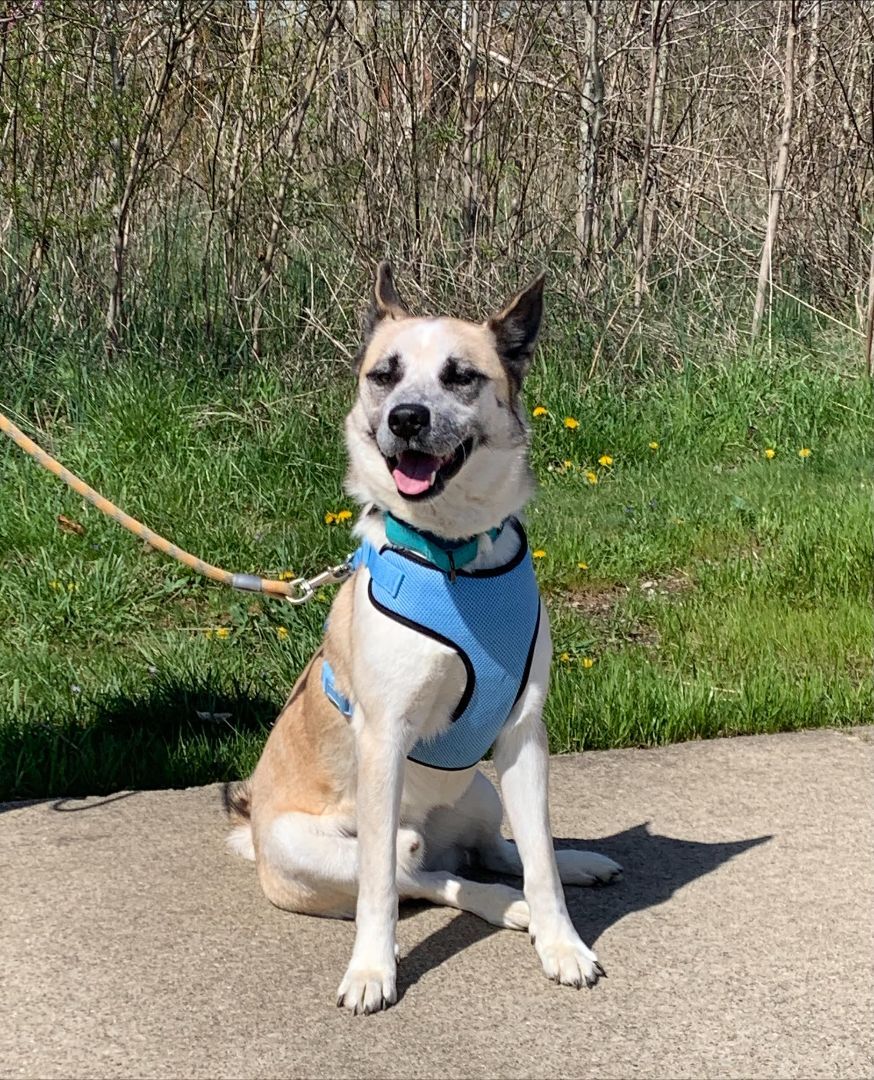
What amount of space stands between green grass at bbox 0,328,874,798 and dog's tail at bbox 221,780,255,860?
1.53ft

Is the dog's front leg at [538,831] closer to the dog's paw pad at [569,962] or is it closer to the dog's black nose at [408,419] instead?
the dog's paw pad at [569,962]

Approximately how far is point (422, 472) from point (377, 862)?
0.88m

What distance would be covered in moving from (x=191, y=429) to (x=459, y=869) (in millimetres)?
3556

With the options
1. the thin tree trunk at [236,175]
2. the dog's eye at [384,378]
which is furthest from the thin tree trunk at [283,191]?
the dog's eye at [384,378]

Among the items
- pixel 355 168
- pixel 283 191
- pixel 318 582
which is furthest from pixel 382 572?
pixel 355 168

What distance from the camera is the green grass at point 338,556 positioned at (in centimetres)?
455

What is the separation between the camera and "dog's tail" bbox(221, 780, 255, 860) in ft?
12.0

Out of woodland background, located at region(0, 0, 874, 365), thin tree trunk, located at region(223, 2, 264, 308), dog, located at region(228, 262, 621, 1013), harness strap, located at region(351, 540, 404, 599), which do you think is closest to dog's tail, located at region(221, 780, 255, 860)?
dog, located at region(228, 262, 621, 1013)

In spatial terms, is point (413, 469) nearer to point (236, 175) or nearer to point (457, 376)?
point (457, 376)

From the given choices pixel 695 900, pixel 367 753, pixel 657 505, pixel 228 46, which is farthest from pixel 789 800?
pixel 228 46

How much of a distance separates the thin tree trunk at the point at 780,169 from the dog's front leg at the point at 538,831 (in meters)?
5.75

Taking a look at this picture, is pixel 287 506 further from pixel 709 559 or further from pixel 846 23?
→ pixel 846 23

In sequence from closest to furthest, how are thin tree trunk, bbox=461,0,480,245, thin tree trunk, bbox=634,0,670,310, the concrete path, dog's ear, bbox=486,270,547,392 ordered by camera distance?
1. the concrete path
2. dog's ear, bbox=486,270,547,392
3. thin tree trunk, bbox=461,0,480,245
4. thin tree trunk, bbox=634,0,670,310

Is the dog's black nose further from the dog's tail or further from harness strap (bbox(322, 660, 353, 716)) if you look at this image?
the dog's tail
